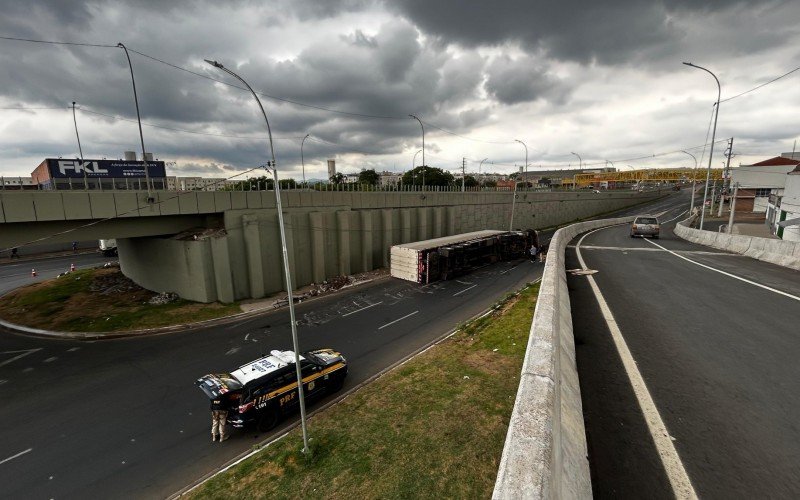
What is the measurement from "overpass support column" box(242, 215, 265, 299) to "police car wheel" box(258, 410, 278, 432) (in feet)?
48.9

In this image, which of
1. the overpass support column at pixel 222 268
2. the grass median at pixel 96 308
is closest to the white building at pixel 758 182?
the overpass support column at pixel 222 268

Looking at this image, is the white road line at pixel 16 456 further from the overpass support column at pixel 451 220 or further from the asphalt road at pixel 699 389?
the overpass support column at pixel 451 220

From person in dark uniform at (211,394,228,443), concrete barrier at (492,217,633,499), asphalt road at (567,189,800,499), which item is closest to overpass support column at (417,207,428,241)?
asphalt road at (567,189,800,499)

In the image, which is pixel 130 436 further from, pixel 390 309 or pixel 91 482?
pixel 390 309

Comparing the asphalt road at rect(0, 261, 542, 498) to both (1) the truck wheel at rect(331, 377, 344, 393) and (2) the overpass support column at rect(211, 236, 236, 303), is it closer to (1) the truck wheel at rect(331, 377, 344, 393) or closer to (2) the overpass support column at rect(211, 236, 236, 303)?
(1) the truck wheel at rect(331, 377, 344, 393)

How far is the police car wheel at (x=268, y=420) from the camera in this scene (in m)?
11.4

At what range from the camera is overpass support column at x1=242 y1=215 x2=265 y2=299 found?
2445cm

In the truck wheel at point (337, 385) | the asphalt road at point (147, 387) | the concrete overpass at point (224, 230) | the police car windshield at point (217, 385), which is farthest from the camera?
the concrete overpass at point (224, 230)

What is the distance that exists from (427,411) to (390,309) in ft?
41.1

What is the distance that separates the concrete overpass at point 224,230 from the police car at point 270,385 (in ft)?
43.5

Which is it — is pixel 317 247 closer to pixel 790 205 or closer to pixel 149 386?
pixel 149 386

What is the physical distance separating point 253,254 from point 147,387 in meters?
12.1

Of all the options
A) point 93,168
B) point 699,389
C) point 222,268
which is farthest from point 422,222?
point 699,389

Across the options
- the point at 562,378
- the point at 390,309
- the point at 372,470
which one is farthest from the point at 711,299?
the point at 390,309
